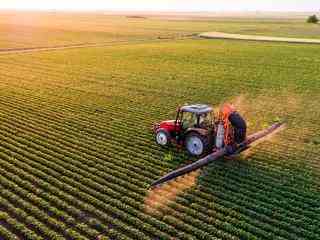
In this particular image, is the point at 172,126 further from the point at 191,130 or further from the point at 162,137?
the point at 191,130

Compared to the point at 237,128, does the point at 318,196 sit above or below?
below

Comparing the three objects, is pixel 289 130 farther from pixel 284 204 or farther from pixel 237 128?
pixel 284 204

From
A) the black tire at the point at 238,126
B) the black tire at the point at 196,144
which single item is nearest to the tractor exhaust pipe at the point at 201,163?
the black tire at the point at 238,126

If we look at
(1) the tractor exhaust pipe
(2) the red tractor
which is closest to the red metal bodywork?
(2) the red tractor

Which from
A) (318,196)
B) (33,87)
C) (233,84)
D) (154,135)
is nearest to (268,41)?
(233,84)

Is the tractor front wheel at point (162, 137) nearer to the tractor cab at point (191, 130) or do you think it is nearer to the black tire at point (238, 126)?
the tractor cab at point (191, 130)

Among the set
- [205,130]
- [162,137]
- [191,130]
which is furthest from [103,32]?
[205,130]

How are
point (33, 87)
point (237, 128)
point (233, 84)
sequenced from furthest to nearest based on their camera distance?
point (233, 84)
point (33, 87)
point (237, 128)

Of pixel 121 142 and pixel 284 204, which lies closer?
pixel 284 204
